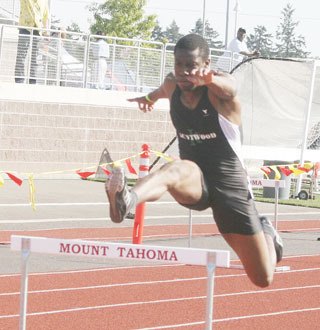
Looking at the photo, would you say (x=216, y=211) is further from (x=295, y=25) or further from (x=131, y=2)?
(x=295, y=25)

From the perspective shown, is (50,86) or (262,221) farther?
(50,86)

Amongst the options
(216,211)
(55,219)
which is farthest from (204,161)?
(55,219)

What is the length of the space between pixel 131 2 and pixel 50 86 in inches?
1307

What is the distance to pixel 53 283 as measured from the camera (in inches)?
413

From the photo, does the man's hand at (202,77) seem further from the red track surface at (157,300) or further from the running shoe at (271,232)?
the red track surface at (157,300)

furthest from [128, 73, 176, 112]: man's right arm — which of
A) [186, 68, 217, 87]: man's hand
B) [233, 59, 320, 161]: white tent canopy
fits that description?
[233, 59, 320, 161]: white tent canopy

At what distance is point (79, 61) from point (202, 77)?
18.5 metres

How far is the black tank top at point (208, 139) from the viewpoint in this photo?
648 centimetres

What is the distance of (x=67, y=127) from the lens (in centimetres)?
2541

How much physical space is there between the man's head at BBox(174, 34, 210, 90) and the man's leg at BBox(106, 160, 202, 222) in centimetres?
49

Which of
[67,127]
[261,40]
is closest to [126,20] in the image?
[67,127]

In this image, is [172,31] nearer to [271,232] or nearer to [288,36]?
[288,36]

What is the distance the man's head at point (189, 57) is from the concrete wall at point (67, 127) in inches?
688

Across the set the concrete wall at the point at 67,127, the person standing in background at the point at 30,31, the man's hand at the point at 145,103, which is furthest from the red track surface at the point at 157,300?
the concrete wall at the point at 67,127
